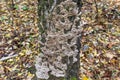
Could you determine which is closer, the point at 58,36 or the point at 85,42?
the point at 58,36

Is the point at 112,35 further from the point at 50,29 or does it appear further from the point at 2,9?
the point at 2,9

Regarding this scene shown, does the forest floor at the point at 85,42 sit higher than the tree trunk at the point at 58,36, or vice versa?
the tree trunk at the point at 58,36

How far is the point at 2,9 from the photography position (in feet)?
24.8

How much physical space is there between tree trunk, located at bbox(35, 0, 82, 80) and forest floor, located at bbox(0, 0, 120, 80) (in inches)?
50.0

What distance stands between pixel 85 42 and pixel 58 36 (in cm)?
243

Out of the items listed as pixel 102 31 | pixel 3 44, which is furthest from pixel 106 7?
pixel 3 44

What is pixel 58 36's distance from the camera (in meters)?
2.46

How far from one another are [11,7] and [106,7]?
284 centimetres

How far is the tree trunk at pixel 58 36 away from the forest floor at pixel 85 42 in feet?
4.17

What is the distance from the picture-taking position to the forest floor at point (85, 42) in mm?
4156

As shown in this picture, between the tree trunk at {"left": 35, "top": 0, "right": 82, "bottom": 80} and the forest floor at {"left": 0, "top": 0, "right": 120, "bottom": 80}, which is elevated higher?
the tree trunk at {"left": 35, "top": 0, "right": 82, "bottom": 80}

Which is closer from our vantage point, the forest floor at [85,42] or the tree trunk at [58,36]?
the tree trunk at [58,36]

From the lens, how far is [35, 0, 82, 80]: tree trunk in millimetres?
2438

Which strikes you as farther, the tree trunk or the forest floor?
the forest floor
